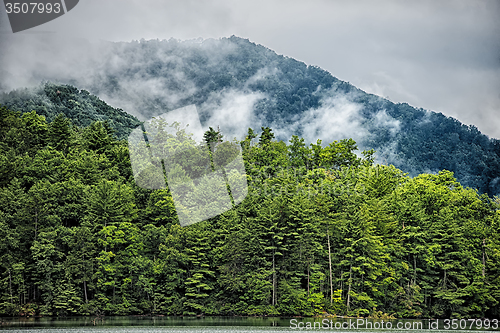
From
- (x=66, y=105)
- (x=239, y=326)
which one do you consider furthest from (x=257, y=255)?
(x=66, y=105)

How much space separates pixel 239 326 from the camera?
38.5 meters

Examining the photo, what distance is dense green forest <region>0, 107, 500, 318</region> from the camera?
47.2 m

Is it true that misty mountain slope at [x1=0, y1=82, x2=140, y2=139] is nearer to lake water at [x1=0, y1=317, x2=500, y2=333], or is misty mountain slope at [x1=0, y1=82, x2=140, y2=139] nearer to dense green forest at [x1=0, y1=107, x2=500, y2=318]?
dense green forest at [x1=0, y1=107, x2=500, y2=318]

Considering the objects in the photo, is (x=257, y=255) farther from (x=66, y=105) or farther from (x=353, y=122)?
(x=353, y=122)

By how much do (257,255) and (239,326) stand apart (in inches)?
474

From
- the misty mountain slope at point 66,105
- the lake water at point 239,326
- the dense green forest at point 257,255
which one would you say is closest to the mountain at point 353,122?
the misty mountain slope at point 66,105

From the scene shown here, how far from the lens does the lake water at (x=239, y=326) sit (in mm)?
34219

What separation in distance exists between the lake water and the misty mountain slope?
2484 inches

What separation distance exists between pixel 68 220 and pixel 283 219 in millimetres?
23845

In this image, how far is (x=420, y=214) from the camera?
50562 millimetres

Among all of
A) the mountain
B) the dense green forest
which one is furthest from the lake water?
the mountain

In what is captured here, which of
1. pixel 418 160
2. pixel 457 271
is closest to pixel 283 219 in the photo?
pixel 457 271

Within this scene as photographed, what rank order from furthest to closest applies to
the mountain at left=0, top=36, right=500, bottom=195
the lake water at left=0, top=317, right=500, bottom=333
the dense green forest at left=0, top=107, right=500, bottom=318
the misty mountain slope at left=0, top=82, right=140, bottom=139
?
the mountain at left=0, top=36, right=500, bottom=195
the misty mountain slope at left=0, top=82, right=140, bottom=139
the dense green forest at left=0, top=107, right=500, bottom=318
the lake water at left=0, top=317, right=500, bottom=333

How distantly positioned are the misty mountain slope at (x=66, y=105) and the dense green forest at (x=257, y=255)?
49.3 meters
